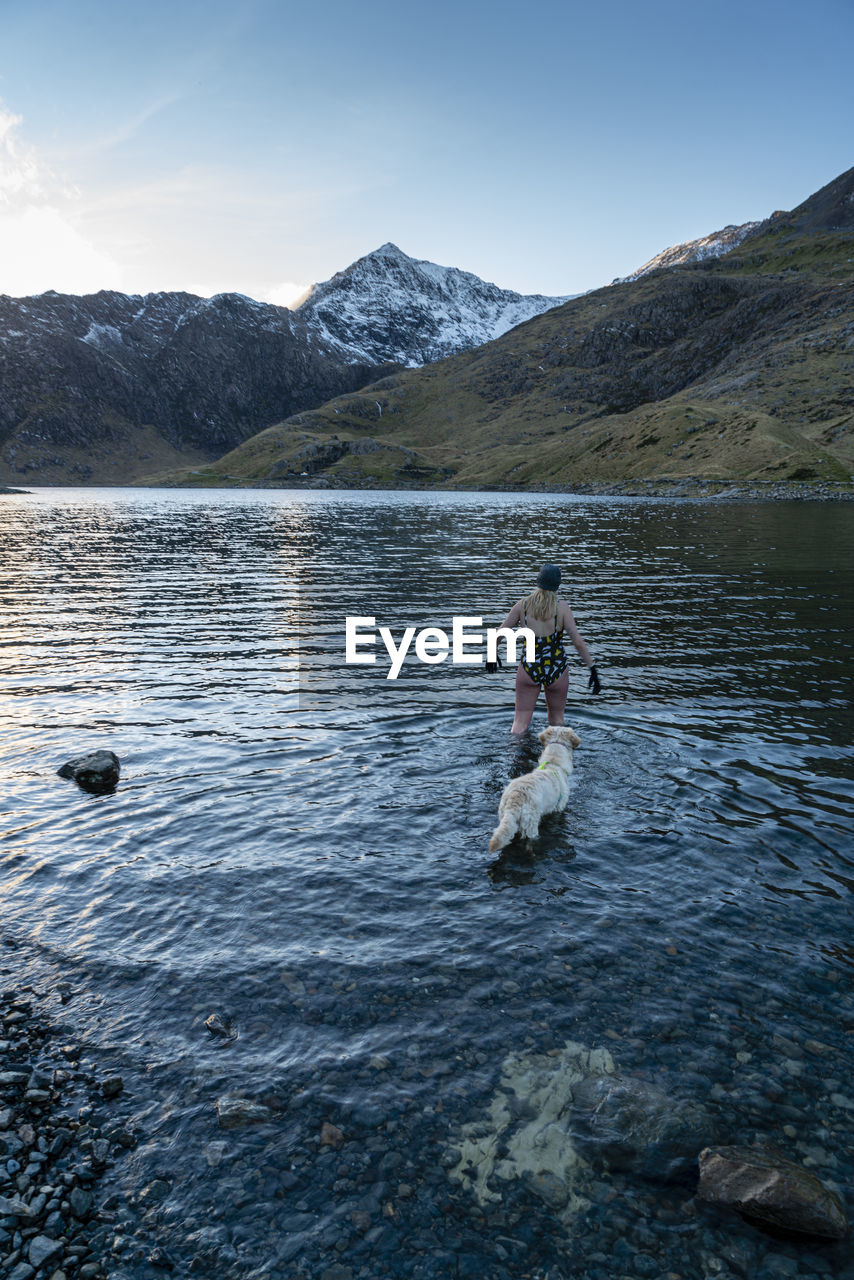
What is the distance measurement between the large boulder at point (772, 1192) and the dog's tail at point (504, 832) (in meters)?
4.96

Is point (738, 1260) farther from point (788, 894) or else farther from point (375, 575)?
point (375, 575)

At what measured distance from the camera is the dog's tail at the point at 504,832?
10.4 meters

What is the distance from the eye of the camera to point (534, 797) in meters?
10.9

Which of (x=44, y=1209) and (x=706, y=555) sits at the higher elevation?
(x=706, y=555)

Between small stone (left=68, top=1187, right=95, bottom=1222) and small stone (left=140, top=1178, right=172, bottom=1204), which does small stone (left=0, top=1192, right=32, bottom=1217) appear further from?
small stone (left=140, top=1178, right=172, bottom=1204)

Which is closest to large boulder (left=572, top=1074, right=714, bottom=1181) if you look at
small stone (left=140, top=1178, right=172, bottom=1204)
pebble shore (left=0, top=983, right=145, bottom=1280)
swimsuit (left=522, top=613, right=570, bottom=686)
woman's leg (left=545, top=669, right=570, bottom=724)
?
small stone (left=140, top=1178, right=172, bottom=1204)

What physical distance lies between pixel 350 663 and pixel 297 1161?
57.3 feet

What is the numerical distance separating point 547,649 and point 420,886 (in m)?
6.59

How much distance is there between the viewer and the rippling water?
6.58 metres

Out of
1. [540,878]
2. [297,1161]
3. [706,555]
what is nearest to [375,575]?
[706,555]

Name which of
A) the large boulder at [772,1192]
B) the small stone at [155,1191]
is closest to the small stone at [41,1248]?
the small stone at [155,1191]

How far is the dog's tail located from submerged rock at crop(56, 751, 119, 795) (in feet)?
23.7

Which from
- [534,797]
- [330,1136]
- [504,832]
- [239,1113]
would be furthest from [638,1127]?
[534,797]

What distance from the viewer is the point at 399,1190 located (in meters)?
5.54
